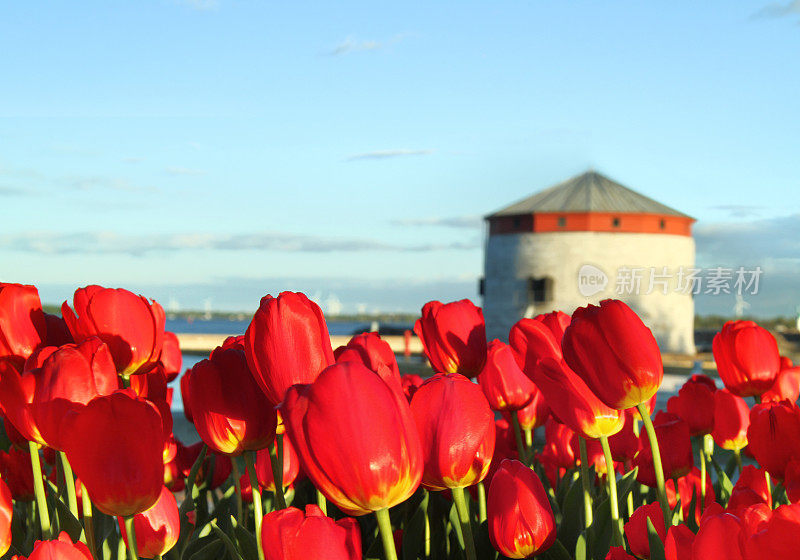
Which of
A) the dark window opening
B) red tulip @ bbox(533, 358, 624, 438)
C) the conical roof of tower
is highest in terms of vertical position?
the conical roof of tower

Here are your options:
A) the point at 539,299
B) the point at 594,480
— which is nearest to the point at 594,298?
the point at 539,299

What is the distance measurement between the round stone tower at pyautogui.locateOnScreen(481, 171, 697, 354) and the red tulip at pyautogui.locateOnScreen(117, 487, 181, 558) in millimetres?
20477

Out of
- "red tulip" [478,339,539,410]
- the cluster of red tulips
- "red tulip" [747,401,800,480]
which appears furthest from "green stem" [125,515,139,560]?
"red tulip" [747,401,800,480]

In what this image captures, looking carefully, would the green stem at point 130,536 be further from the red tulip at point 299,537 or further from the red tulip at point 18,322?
the red tulip at point 18,322

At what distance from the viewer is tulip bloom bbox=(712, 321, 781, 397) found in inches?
54.6

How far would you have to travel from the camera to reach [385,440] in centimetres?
62

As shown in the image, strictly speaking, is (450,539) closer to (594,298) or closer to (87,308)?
(87,308)

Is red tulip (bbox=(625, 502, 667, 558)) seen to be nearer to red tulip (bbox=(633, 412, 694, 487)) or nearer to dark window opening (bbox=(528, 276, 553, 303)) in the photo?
red tulip (bbox=(633, 412, 694, 487))

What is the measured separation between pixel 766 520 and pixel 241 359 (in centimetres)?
52

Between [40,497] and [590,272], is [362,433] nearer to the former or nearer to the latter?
[40,497]

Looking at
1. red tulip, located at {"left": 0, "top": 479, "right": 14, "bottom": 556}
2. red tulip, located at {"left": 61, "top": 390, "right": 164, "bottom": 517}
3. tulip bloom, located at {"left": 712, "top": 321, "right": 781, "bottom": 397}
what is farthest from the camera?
tulip bloom, located at {"left": 712, "top": 321, "right": 781, "bottom": 397}

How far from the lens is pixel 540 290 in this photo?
2172 cm

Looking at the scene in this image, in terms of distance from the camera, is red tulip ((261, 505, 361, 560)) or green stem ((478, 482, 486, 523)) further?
green stem ((478, 482, 486, 523))

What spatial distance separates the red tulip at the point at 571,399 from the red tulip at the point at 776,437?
0.24 metres
